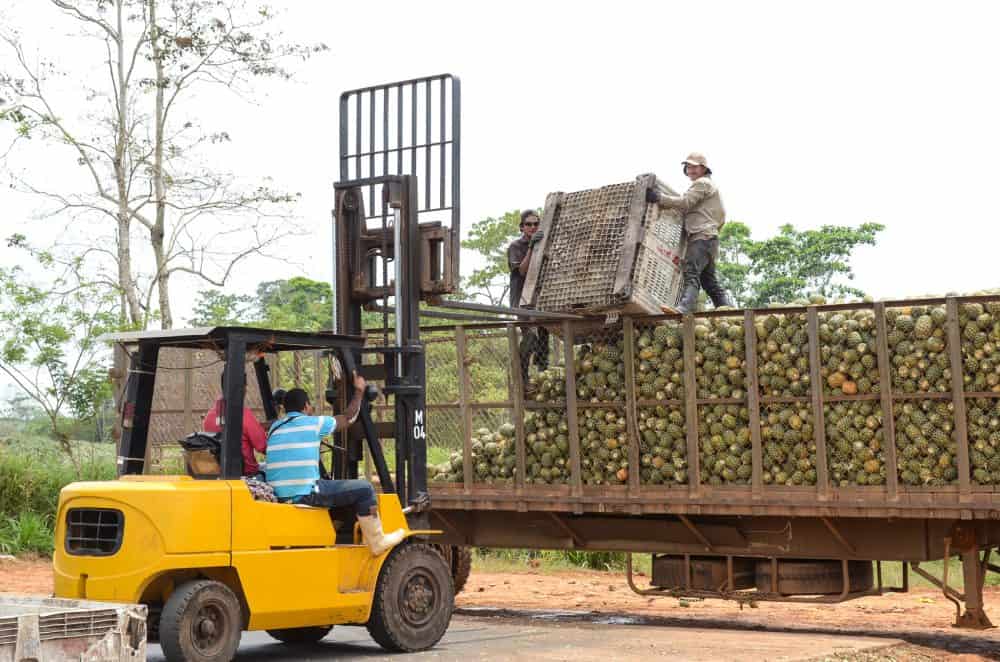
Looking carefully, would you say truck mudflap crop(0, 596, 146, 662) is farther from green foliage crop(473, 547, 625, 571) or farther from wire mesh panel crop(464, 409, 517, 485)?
green foliage crop(473, 547, 625, 571)

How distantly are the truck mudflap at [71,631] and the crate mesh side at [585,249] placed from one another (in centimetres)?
540

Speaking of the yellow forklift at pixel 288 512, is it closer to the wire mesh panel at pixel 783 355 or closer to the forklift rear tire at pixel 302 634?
the forklift rear tire at pixel 302 634

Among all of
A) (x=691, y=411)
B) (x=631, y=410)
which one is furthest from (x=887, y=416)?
(x=631, y=410)

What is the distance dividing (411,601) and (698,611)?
18.6ft

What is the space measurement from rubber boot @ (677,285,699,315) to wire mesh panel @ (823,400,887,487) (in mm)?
1782

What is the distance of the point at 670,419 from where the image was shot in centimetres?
1103

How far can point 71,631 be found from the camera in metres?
6.56

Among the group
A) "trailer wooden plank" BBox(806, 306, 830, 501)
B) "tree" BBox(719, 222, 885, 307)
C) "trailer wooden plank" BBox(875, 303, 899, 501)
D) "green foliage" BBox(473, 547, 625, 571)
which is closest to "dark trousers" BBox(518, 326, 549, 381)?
"trailer wooden plank" BBox(806, 306, 830, 501)

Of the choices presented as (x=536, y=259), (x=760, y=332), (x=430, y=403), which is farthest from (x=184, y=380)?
(x=760, y=332)

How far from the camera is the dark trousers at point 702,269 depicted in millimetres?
11758

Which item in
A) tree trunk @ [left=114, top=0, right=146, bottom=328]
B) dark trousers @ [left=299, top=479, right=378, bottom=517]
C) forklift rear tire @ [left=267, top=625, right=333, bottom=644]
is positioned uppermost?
tree trunk @ [left=114, top=0, right=146, bottom=328]

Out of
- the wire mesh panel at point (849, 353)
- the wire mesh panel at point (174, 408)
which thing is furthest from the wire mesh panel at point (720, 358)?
the wire mesh panel at point (174, 408)

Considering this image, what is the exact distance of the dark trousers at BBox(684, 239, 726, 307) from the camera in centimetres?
1176

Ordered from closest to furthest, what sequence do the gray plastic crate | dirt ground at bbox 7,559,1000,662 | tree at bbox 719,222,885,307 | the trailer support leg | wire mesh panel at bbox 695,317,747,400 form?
the trailer support leg < wire mesh panel at bbox 695,317,747,400 < the gray plastic crate < dirt ground at bbox 7,559,1000,662 < tree at bbox 719,222,885,307
